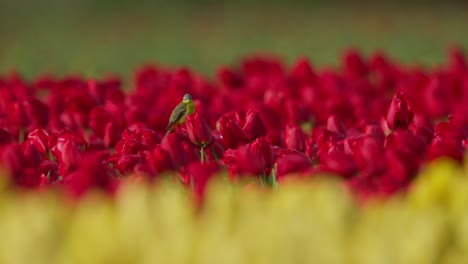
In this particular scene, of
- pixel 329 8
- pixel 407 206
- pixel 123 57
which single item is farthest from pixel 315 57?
pixel 407 206

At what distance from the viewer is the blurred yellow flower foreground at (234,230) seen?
176cm

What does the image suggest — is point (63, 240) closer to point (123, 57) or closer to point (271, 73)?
point (271, 73)

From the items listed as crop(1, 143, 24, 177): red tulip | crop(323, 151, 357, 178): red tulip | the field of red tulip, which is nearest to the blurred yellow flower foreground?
the field of red tulip

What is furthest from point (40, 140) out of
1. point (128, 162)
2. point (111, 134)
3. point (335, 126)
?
point (335, 126)

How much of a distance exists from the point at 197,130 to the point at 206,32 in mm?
9994

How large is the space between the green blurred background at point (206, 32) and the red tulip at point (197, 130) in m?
6.59

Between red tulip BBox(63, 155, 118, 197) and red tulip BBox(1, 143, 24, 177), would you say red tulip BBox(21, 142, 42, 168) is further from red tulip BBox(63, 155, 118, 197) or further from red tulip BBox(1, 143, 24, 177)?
red tulip BBox(63, 155, 118, 197)

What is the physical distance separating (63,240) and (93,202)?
Result: 0.33ft

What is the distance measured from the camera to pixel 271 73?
18.1 feet

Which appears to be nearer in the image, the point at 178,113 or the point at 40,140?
the point at 40,140

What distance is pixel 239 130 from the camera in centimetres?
291

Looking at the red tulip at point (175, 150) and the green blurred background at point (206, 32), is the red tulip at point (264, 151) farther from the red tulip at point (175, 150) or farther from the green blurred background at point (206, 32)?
the green blurred background at point (206, 32)

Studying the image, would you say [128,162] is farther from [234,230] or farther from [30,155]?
[234,230]

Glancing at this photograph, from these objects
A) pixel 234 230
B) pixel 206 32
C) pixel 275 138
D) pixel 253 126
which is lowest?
pixel 206 32
